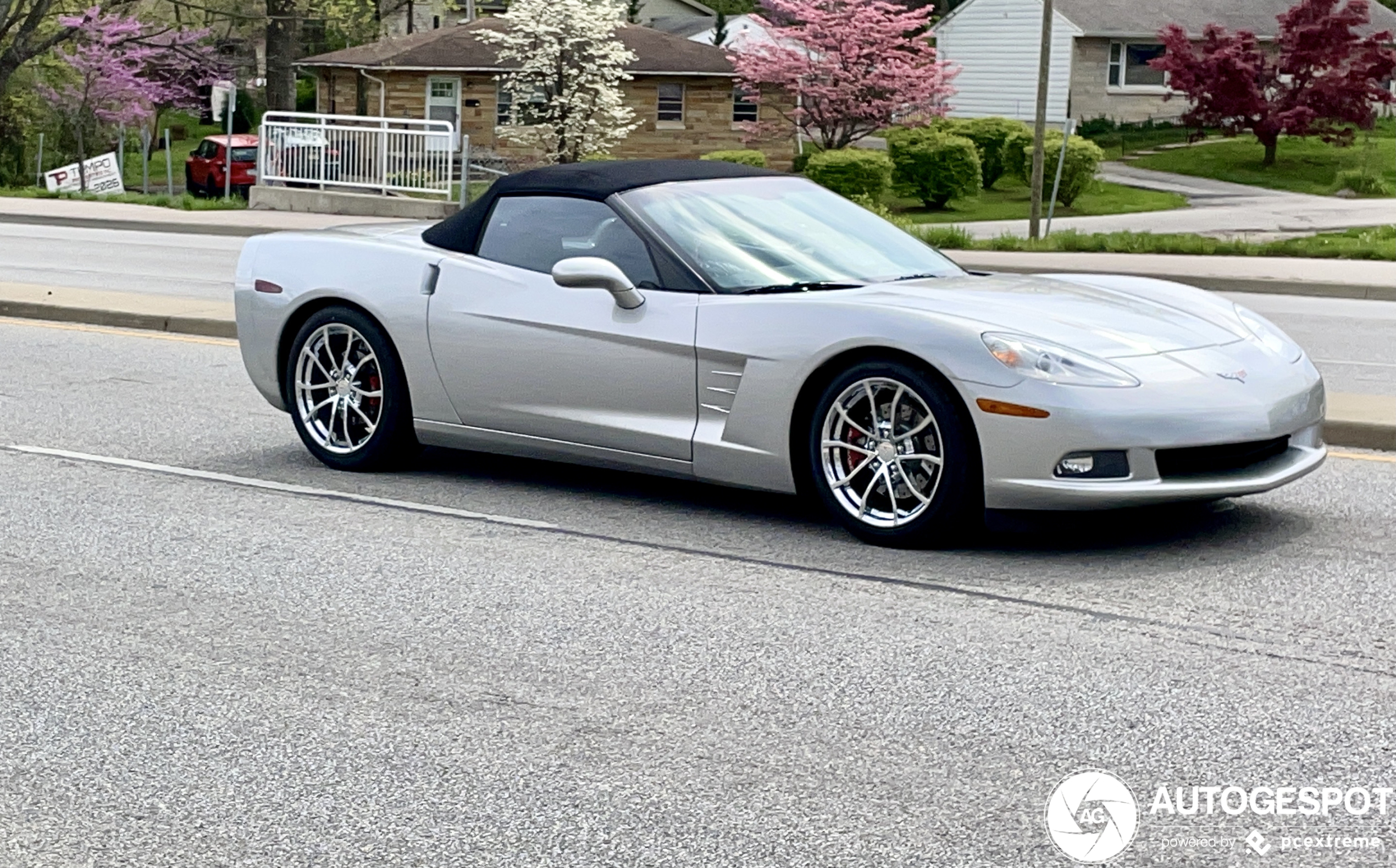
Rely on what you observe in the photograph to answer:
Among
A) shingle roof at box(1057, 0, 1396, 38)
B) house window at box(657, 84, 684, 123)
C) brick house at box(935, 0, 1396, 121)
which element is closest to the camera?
house window at box(657, 84, 684, 123)

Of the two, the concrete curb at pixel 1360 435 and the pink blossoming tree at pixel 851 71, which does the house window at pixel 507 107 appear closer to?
the pink blossoming tree at pixel 851 71

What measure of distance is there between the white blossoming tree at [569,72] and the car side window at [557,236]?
100 feet

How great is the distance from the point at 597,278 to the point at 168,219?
930 inches

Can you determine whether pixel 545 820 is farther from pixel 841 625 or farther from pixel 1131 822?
pixel 841 625

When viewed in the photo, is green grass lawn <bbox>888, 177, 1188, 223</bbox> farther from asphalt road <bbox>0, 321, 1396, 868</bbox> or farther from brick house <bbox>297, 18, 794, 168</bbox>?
asphalt road <bbox>0, 321, 1396, 868</bbox>

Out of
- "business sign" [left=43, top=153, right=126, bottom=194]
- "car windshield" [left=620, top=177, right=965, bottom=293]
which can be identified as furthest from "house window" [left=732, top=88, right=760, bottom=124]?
"car windshield" [left=620, top=177, right=965, bottom=293]

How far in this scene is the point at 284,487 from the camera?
25.9 feet

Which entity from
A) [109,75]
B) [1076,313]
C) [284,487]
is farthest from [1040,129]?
[109,75]

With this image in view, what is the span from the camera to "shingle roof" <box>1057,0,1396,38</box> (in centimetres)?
5469

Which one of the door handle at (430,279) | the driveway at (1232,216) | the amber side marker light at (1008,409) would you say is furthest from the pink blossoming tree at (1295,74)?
the amber side marker light at (1008,409)

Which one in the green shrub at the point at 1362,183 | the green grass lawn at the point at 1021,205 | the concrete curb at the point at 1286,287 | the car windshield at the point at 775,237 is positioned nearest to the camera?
the car windshield at the point at 775,237

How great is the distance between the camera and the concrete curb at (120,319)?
43.5ft

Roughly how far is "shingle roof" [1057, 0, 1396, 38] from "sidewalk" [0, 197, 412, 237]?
31.4 metres

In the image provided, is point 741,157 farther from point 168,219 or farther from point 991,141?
point 168,219
